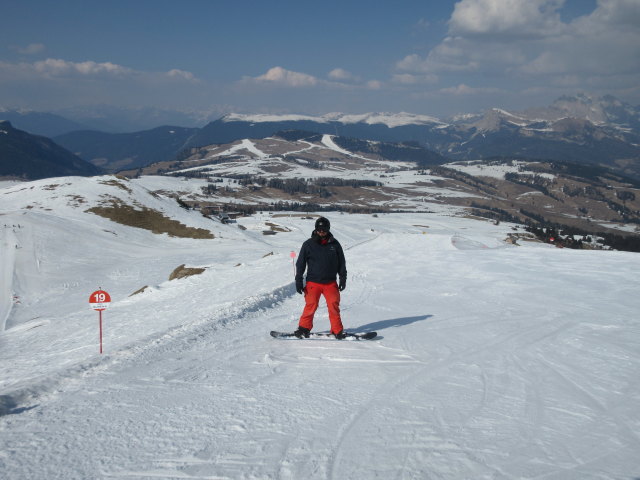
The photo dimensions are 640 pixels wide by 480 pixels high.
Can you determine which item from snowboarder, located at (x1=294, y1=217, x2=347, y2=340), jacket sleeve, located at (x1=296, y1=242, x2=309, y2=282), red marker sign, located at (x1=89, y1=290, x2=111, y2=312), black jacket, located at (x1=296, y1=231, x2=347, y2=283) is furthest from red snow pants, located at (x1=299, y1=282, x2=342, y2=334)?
red marker sign, located at (x1=89, y1=290, x2=111, y2=312)

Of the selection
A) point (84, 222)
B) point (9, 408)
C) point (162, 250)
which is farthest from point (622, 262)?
point (84, 222)

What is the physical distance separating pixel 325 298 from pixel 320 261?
89 centimetres

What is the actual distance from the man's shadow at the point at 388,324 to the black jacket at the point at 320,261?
265 centimetres

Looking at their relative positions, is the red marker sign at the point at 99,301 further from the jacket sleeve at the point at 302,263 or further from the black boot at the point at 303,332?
the jacket sleeve at the point at 302,263

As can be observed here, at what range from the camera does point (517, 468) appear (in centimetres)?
471

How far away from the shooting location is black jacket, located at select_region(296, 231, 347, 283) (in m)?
9.33

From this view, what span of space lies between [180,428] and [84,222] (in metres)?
67.0

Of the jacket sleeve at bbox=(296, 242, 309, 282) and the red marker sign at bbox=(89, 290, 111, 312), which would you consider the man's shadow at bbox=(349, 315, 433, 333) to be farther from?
the red marker sign at bbox=(89, 290, 111, 312)

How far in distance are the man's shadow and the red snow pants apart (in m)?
1.84

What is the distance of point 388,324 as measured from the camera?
1195 centimetres

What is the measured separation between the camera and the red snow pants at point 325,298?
9.43 metres

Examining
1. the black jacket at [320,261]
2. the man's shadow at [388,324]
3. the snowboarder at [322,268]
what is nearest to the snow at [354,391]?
the man's shadow at [388,324]

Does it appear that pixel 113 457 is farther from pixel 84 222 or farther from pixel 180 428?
pixel 84 222

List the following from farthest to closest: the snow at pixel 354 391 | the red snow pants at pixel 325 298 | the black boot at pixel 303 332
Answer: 1. the black boot at pixel 303 332
2. the red snow pants at pixel 325 298
3. the snow at pixel 354 391
